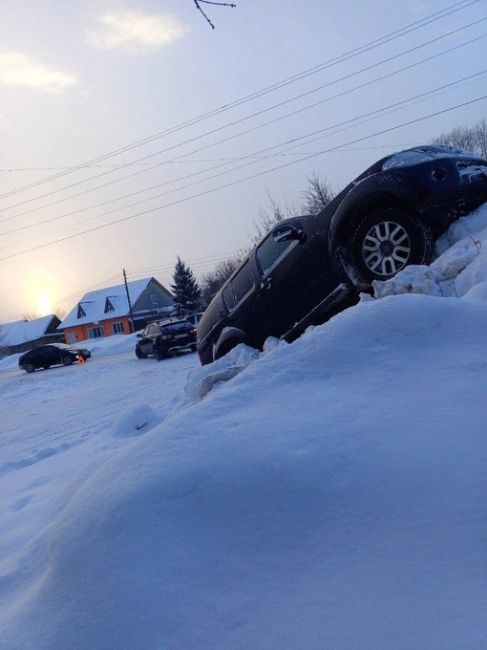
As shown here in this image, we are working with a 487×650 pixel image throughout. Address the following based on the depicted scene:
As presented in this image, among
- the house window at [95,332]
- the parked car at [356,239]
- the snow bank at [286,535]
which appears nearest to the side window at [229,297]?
the parked car at [356,239]

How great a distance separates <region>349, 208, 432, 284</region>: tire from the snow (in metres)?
2.28

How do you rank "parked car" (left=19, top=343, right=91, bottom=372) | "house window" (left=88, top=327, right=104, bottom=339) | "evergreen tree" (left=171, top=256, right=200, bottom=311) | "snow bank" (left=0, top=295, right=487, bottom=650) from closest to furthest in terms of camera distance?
"snow bank" (left=0, top=295, right=487, bottom=650), "parked car" (left=19, top=343, right=91, bottom=372), "evergreen tree" (left=171, top=256, right=200, bottom=311), "house window" (left=88, top=327, right=104, bottom=339)

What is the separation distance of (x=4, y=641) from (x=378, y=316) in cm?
208

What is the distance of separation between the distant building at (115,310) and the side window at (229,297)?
52.3 metres

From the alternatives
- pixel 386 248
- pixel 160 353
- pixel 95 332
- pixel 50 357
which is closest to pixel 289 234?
pixel 386 248

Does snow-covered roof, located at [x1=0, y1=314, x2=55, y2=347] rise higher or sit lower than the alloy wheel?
higher

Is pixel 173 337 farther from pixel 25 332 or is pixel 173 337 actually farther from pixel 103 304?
pixel 25 332

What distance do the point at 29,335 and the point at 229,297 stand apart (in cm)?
7183

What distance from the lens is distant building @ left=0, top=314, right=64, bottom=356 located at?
228 ft

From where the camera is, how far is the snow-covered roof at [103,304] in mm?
60188

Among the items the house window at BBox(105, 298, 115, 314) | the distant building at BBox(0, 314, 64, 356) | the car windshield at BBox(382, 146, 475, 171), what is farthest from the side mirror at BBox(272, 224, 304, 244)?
the distant building at BBox(0, 314, 64, 356)

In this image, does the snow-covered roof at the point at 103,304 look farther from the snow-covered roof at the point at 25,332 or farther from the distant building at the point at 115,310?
the snow-covered roof at the point at 25,332

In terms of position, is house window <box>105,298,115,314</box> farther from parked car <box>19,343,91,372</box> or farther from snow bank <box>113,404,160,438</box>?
snow bank <box>113,404,160,438</box>

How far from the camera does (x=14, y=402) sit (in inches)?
474
